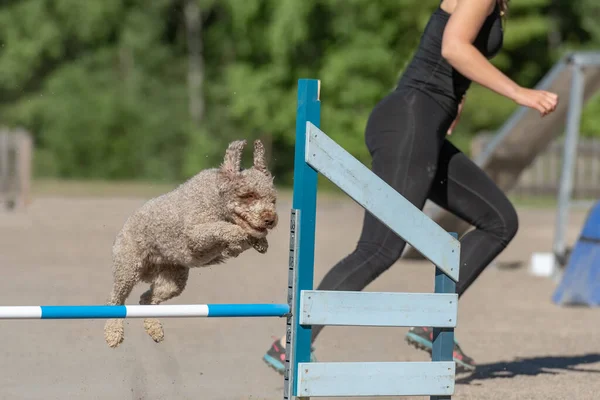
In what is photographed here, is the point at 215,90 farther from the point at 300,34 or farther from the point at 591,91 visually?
the point at 591,91

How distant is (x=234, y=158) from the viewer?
12.4 feet

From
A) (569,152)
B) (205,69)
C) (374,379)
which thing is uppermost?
(205,69)

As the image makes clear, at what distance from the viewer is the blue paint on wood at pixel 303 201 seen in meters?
3.69

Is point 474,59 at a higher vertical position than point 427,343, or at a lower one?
higher

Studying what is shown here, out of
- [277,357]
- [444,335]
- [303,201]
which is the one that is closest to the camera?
[303,201]

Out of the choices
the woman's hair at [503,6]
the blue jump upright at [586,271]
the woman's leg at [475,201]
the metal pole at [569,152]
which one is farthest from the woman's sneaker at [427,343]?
the metal pole at [569,152]

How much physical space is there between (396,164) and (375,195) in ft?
2.67

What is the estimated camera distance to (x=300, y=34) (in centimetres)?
2905

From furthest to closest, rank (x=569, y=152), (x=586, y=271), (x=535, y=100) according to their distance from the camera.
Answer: (x=569, y=152) → (x=586, y=271) → (x=535, y=100)

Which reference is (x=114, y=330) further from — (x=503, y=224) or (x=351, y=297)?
(x=503, y=224)

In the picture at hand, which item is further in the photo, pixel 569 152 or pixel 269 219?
pixel 569 152

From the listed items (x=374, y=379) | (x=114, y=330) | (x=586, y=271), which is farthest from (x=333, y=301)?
(x=586, y=271)

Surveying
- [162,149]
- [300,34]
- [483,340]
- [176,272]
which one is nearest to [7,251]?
[483,340]

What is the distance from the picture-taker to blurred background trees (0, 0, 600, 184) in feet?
96.1
